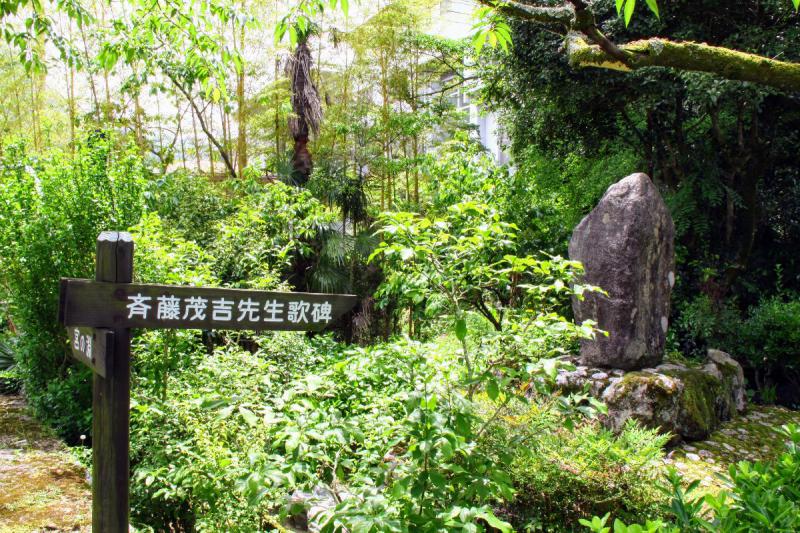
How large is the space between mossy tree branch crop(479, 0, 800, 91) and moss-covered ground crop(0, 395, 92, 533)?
326cm

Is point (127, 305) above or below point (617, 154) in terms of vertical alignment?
below

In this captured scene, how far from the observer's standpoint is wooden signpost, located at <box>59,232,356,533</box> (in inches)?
75.5

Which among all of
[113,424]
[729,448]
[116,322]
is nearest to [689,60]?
[116,322]

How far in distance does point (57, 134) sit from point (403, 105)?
19.8 feet

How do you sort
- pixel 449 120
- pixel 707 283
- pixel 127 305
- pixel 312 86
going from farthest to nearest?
1. pixel 449 120
2. pixel 312 86
3. pixel 707 283
4. pixel 127 305

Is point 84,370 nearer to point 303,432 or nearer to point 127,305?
point 127,305

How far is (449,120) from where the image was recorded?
1195cm

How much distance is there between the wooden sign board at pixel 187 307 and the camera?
6.23 ft

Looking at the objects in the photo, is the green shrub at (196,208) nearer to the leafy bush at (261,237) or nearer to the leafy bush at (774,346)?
the leafy bush at (261,237)

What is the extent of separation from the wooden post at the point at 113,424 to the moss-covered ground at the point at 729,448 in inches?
131

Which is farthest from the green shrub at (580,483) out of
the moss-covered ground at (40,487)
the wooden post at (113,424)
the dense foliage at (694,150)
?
the dense foliage at (694,150)

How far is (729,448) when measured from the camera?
4.68m

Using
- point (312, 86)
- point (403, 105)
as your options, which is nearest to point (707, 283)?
point (312, 86)

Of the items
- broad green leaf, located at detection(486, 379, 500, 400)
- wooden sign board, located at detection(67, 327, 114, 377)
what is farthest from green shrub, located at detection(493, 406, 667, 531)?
wooden sign board, located at detection(67, 327, 114, 377)
